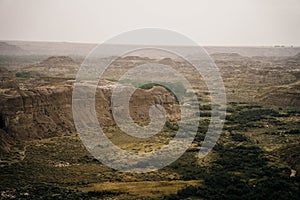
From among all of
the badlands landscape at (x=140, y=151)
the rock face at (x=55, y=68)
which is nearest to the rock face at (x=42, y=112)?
the badlands landscape at (x=140, y=151)

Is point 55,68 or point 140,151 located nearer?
point 140,151

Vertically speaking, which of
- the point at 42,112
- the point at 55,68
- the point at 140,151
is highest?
the point at 55,68

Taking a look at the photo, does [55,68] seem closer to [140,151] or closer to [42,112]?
[42,112]

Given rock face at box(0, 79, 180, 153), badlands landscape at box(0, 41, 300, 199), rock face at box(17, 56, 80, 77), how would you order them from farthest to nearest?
rock face at box(17, 56, 80, 77)
rock face at box(0, 79, 180, 153)
badlands landscape at box(0, 41, 300, 199)

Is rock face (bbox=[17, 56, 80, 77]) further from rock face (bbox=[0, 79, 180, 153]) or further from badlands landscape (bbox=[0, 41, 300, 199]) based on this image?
rock face (bbox=[0, 79, 180, 153])

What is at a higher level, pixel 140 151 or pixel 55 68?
pixel 55 68

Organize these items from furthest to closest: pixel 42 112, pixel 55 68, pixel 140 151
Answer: pixel 55 68 → pixel 42 112 → pixel 140 151

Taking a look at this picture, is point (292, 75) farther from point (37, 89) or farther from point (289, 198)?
point (289, 198)

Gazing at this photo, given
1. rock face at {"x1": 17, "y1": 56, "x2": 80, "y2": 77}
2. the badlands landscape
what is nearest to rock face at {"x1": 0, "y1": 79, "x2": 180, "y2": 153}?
the badlands landscape

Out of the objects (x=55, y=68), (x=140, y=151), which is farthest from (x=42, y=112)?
(x=55, y=68)

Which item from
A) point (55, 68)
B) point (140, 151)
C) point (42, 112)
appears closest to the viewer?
point (140, 151)
